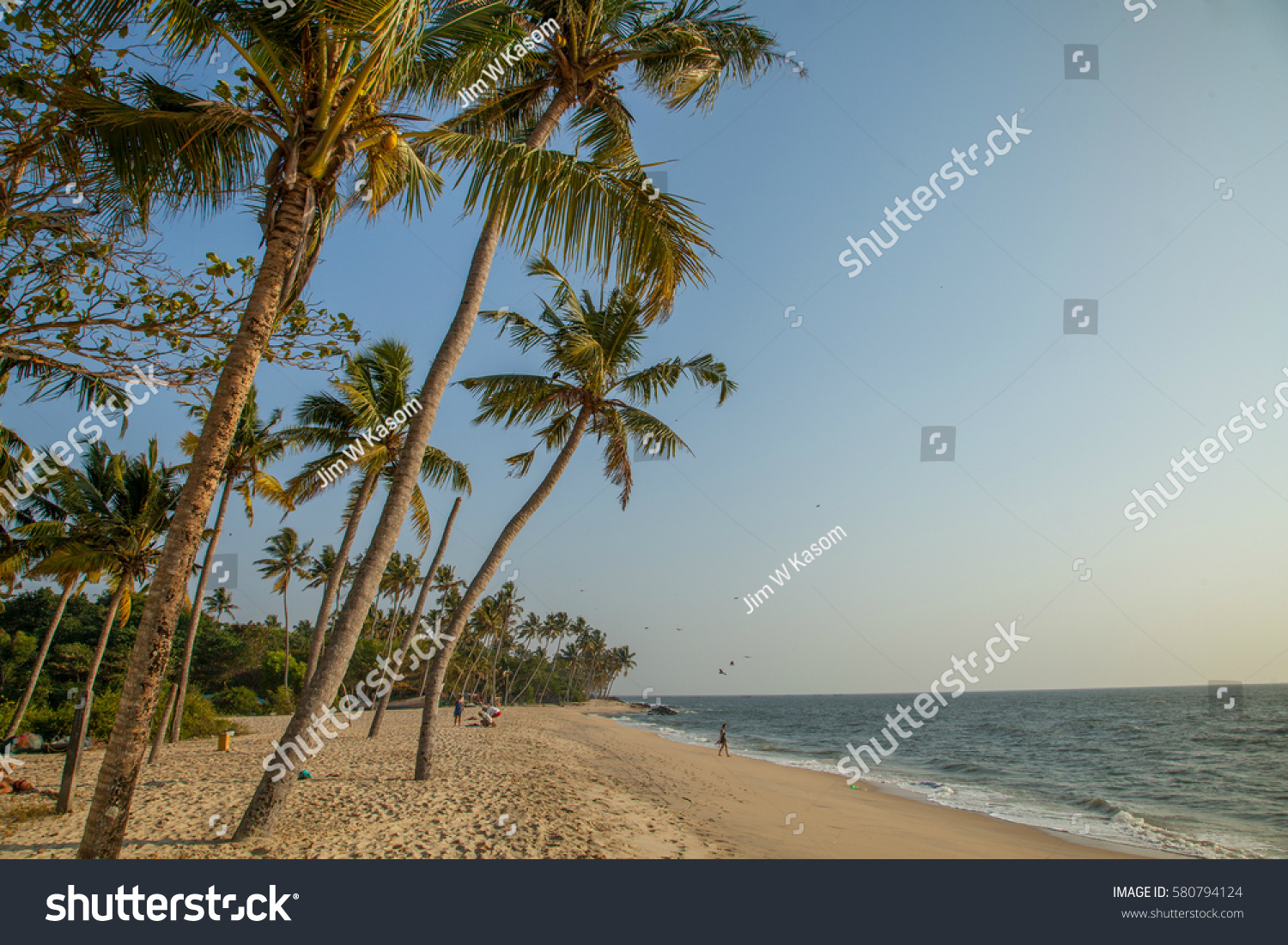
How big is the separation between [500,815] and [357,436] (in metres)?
8.84

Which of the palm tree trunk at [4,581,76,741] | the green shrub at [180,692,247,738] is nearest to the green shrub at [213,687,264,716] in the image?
the green shrub at [180,692,247,738]

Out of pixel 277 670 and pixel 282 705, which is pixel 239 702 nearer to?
pixel 282 705

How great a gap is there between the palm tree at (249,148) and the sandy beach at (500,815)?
2977mm

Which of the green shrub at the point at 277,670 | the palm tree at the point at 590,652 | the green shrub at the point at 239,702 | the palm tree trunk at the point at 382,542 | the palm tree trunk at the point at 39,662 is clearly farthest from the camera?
the palm tree at the point at 590,652

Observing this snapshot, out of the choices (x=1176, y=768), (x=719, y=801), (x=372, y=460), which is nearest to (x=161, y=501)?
(x=372, y=460)

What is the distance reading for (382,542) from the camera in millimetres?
6613

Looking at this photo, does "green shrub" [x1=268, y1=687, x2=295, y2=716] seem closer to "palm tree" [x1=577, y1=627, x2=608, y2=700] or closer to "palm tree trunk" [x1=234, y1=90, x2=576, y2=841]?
"palm tree trunk" [x1=234, y1=90, x2=576, y2=841]

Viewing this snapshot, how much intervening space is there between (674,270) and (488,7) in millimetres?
2793

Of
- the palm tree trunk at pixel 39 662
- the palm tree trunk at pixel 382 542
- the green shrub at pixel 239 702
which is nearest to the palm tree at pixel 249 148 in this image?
the palm tree trunk at pixel 382 542

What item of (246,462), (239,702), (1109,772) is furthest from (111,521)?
(1109,772)

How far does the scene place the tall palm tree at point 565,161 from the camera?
5113 millimetres

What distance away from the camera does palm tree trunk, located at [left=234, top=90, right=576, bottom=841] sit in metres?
6.21

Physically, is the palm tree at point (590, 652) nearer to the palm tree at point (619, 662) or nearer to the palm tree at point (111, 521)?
the palm tree at point (619, 662)

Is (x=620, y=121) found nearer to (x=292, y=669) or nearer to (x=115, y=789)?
(x=115, y=789)
